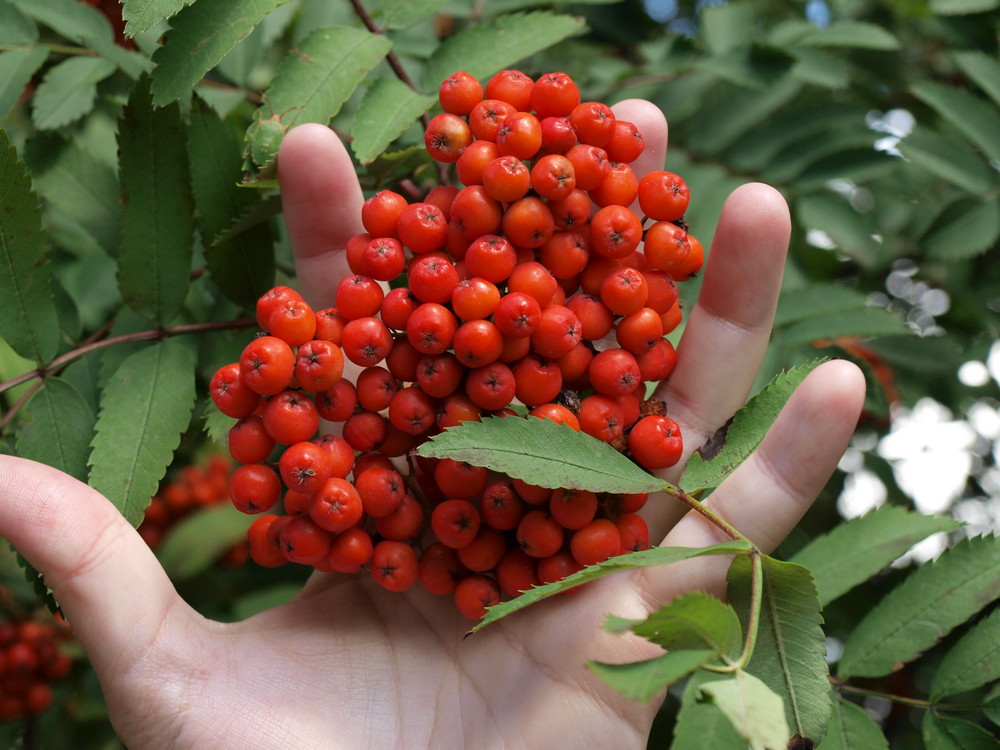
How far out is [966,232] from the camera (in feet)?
6.57

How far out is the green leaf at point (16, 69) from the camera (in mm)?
1605

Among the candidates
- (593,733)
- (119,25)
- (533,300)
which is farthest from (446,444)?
Result: (119,25)

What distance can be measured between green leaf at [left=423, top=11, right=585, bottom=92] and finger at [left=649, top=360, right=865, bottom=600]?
0.83 meters

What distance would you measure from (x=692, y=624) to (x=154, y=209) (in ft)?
3.84

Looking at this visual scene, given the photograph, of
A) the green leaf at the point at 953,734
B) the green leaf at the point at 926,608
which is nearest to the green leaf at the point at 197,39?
the green leaf at the point at 926,608

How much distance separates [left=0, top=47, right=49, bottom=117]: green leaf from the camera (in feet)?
5.27

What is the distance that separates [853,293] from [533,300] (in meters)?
0.97

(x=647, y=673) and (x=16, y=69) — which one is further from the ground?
(x=16, y=69)

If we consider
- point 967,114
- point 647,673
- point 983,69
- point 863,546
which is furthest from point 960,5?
point 647,673

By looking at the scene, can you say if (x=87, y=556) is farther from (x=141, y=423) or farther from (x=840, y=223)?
(x=840, y=223)

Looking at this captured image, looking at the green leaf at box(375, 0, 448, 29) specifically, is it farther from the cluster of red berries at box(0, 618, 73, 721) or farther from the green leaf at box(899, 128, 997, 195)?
the cluster of red berries at box(0, 618, 73, 721)

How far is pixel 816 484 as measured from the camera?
1349 millimetres

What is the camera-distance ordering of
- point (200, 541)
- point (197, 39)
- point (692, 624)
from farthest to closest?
point (200, 541) < point (197, 39) < point (692, 624)

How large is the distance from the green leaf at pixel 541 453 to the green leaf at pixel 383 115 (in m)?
0.52
